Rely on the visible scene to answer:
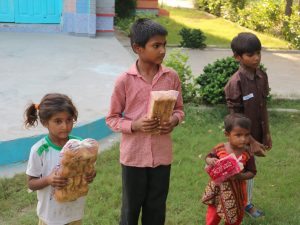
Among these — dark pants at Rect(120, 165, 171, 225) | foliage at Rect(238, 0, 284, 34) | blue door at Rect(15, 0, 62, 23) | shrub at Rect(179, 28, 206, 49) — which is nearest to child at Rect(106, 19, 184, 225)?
dark pants at Rect(120, 165, 171, 225)

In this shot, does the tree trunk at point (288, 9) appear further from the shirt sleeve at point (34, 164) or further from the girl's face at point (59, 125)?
the shirt sleeve at point (34, 164)

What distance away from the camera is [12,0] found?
1038 cm

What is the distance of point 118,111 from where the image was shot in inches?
119

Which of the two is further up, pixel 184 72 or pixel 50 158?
pixel 50 158

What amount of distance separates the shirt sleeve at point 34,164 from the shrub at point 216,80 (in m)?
4.01

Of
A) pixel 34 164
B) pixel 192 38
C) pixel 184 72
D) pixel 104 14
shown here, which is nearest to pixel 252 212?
pixel 34 164

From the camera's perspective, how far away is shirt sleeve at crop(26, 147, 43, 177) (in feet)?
8.61

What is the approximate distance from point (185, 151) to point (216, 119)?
1.18 m

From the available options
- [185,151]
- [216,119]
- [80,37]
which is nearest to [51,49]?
[80,37]

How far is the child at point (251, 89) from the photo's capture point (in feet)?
11.2

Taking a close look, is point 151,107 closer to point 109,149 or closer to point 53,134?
point 53,134

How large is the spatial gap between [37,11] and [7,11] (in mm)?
633

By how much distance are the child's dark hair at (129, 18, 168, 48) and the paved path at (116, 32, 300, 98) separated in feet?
16.0

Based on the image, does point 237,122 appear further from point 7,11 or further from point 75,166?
point 7,11
